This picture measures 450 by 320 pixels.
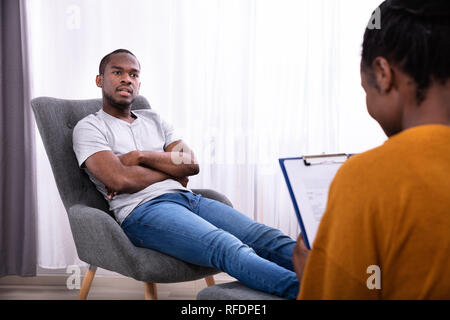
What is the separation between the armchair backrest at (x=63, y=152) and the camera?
1545 mm

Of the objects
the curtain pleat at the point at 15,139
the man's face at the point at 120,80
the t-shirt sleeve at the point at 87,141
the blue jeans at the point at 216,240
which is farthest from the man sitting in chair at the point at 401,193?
the curtain pleat at the point at 15,139

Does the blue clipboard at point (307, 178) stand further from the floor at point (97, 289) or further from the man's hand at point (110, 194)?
the floor at point (97, 289)

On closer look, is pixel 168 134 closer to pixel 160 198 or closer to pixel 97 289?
pixel 160 198

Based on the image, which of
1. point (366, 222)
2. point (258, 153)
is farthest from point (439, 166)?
point (258, 153)

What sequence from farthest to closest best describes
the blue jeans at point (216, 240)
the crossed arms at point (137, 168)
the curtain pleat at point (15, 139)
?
1. the curtain pleat at point (15, 139)
2. the crossed arms at point (137, 168)
3. the blue jeans at point (216, 240)

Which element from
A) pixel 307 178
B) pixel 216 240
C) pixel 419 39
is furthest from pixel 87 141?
pixel 419 39

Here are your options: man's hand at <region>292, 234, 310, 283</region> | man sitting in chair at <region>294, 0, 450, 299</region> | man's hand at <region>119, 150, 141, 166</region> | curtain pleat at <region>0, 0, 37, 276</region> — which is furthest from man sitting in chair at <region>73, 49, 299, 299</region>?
curtain pleat at <region>0, 0, 37, 276</region>

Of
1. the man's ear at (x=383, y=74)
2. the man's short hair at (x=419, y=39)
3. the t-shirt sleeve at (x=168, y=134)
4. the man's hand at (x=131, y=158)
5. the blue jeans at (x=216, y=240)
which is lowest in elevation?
the blue jeans at (x=216, y=240)

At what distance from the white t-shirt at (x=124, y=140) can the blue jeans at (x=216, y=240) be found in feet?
0.18

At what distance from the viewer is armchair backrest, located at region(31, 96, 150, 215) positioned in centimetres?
154

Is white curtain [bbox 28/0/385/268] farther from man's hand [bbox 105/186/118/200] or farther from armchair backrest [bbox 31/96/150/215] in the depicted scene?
man's hand [bbox 105/186/118/200]

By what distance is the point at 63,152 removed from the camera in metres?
1.59

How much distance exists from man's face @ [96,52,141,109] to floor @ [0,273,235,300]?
108cm

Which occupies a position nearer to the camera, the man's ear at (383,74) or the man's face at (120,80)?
the man's ear at (383,74)
